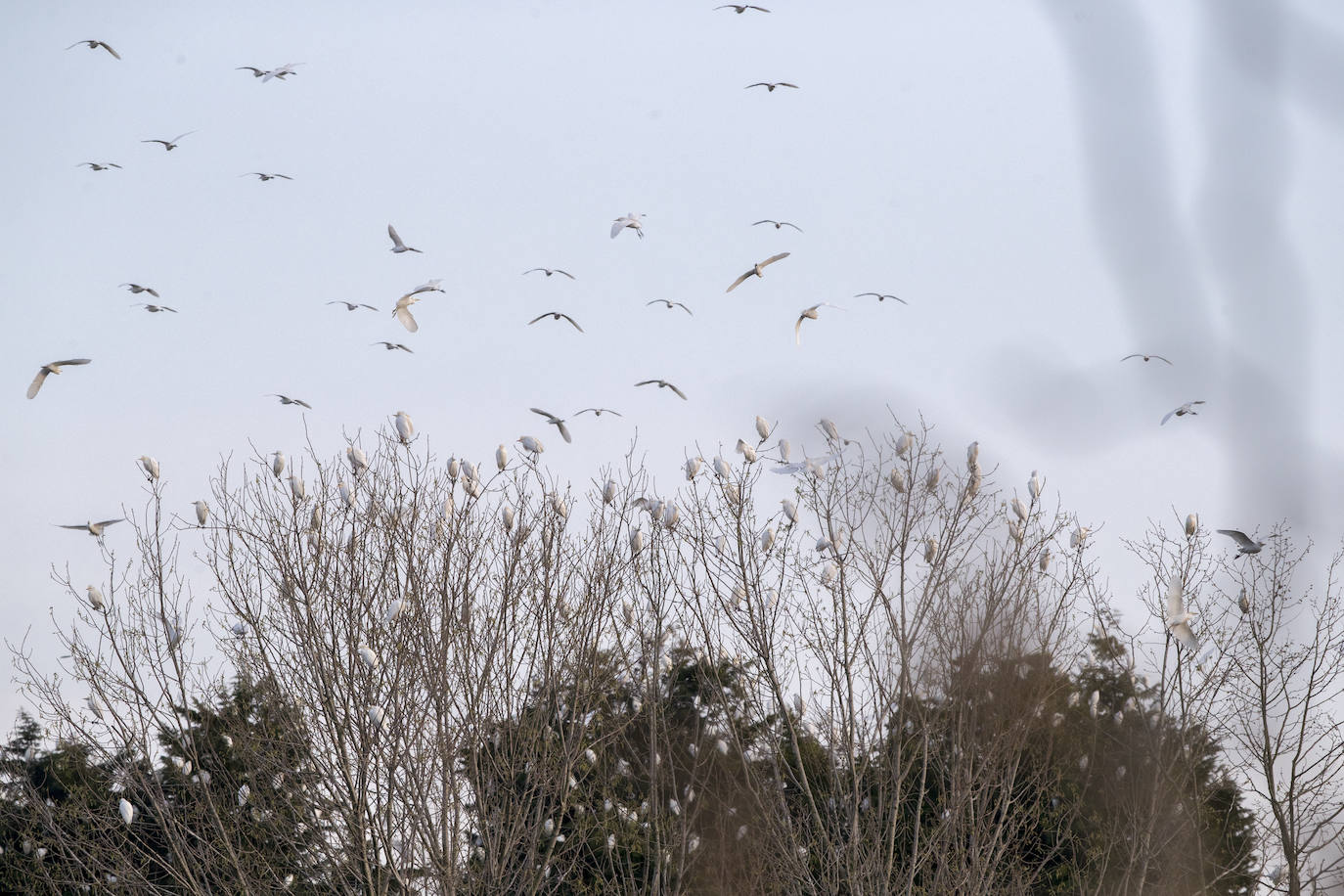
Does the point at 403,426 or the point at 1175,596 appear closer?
the point at 1175,596

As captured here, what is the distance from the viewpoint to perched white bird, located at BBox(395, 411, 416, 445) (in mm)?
13359

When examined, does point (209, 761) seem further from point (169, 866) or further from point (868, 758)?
point (868, 758)

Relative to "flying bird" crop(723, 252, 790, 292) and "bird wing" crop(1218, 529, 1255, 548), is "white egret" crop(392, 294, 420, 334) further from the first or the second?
"bird wing" crop(1218, 529, 1255, 548)

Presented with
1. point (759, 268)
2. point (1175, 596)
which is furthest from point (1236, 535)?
point (759, 268)

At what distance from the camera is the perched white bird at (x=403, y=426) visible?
43.8 feet

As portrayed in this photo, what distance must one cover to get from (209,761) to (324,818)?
3.58 meters

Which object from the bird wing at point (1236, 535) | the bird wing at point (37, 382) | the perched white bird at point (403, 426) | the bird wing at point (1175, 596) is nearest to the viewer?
the bird wing at point (1236, 535)

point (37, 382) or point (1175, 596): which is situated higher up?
point (37, 382)

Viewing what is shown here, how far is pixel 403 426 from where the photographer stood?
13.4m

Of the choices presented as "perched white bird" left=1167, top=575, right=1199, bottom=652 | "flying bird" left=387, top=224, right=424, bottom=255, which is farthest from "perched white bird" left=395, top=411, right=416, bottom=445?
"perched white bird" left=1167, top=575, right=1199, bottom=652

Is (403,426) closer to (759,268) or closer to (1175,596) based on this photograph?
(759,268)

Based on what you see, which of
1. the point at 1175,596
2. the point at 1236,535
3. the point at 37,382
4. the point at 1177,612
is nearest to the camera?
the point at 1236,535

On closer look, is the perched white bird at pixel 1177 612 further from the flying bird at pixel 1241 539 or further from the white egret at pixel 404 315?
the white egret at pixel 404 315

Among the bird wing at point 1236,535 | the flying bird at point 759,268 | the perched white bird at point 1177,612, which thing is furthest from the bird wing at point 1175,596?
the flying bird at point 759,268
